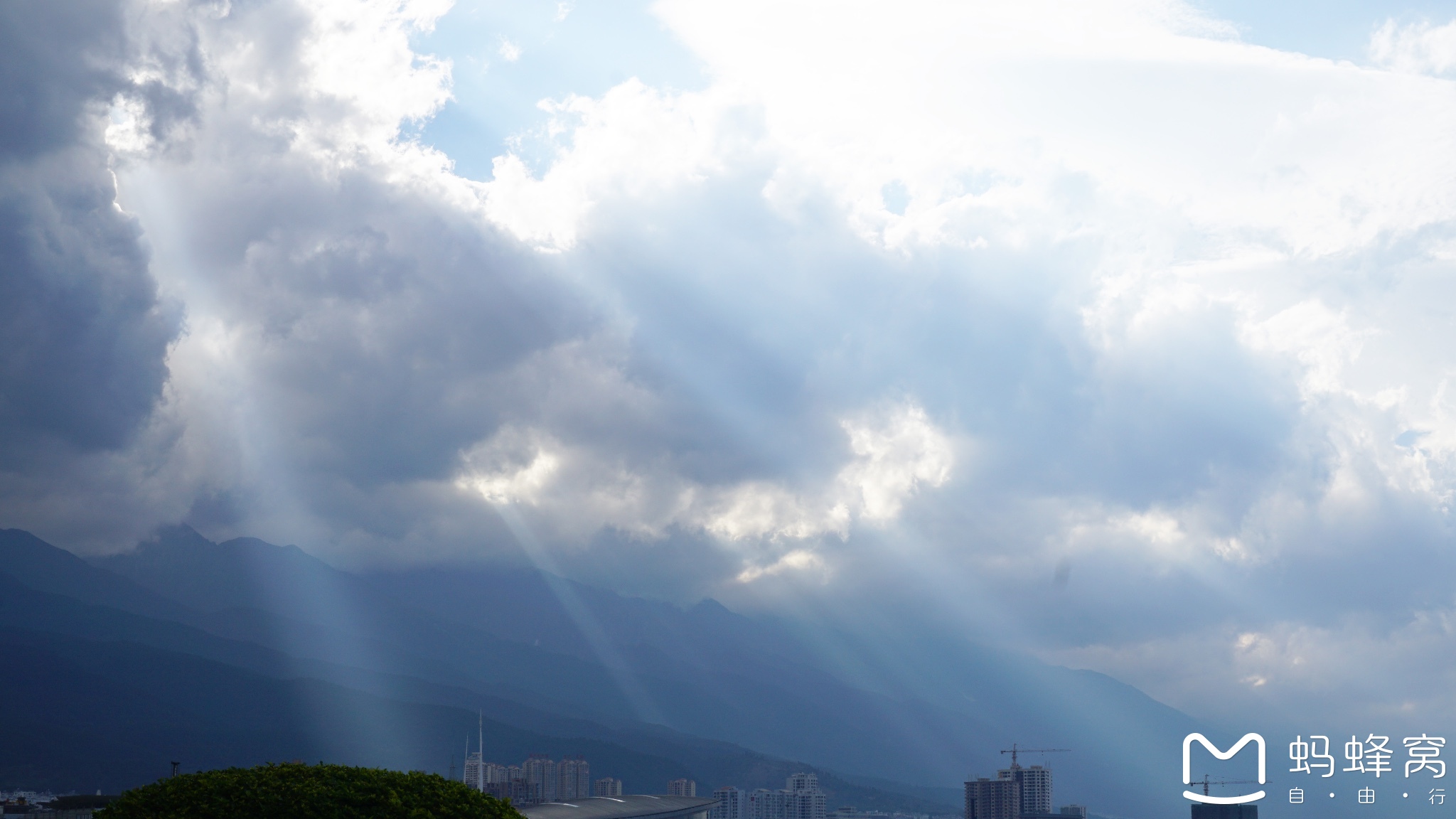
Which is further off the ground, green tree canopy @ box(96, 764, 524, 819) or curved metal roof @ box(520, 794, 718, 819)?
green tree canopy @ box(96, 764, 524, 819)

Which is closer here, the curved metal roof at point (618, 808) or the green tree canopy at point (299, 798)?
the green tree canopy at point (299, 798)

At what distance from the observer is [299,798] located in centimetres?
2919

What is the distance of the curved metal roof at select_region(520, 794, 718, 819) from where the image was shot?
117 m

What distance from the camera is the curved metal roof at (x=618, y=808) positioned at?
11731cm

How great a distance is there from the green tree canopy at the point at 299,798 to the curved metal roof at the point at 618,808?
77.9 m

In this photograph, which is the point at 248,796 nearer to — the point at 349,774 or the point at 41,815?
the point at 349,774

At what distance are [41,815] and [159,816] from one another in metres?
66.8

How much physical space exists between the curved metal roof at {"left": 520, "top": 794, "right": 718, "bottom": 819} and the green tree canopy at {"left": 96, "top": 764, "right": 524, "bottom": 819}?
7790cm

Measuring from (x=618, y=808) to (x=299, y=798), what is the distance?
350 ft

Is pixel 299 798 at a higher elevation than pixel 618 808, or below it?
higher

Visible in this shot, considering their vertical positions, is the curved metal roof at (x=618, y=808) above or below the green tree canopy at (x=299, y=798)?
below

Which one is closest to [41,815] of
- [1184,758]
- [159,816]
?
[159,816]

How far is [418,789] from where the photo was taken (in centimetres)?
3139

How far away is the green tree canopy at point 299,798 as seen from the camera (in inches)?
1138
